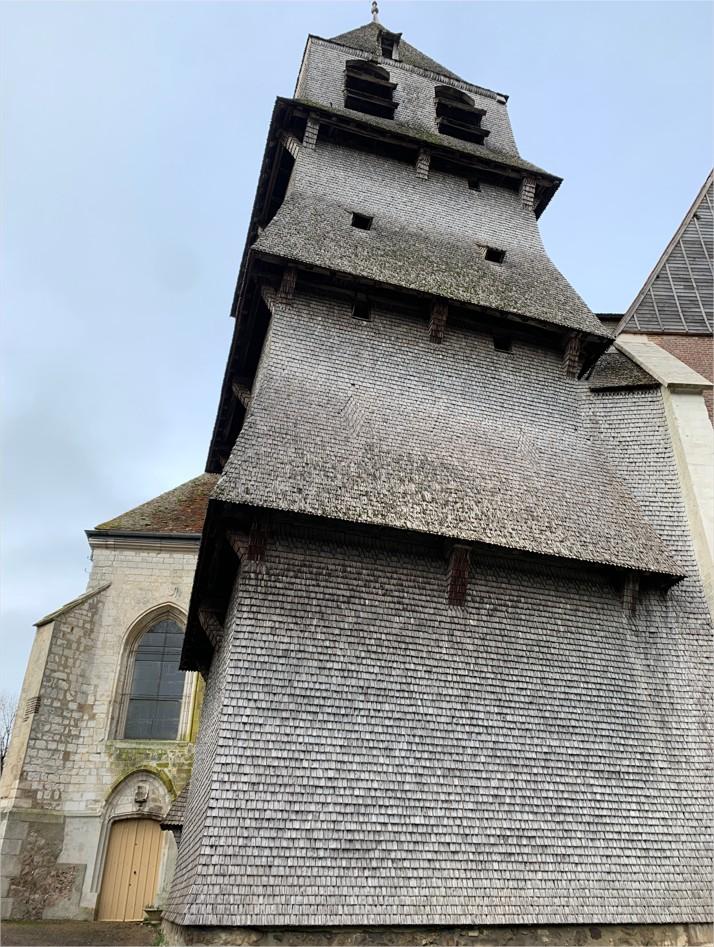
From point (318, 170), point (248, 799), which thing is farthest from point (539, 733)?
point (318, 170)

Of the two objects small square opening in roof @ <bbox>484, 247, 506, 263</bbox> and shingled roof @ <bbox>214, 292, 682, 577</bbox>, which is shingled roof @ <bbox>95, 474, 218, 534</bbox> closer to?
shingled roof @ <bbox>214, 292, 682, 577</bbox>

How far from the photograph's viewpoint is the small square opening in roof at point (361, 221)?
13047 millimetres

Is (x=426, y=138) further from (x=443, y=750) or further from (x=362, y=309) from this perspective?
(x=443, y=750)

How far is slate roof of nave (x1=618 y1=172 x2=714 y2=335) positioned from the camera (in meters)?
14.5

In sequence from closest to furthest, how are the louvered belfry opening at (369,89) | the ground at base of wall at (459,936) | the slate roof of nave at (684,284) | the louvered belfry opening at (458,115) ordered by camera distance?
1. the ground at base of wall at (459,936)
2. the slate roof of nave at (684,284)
3. the louvered belfry opening at (369,89)
4. the louvered belfry opening at (458,115)

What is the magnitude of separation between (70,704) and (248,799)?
783 cm

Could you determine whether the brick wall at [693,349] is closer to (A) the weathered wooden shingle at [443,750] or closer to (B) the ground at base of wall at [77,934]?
(A) the weathered wooden shingle at [443,750]

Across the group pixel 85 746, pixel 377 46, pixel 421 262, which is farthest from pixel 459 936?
pixel 377 46

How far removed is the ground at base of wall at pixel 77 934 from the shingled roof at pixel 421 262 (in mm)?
9925

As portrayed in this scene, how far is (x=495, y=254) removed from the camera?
13.7m

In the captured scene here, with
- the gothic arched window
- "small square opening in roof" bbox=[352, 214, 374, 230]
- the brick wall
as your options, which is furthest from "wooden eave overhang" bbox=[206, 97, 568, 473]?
the brick wall

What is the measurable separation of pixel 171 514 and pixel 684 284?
13.0 meters

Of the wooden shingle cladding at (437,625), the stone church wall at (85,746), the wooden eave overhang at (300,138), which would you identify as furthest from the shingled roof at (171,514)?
the wooden shingle cladding at (437,625)

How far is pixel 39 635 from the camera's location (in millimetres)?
13922
